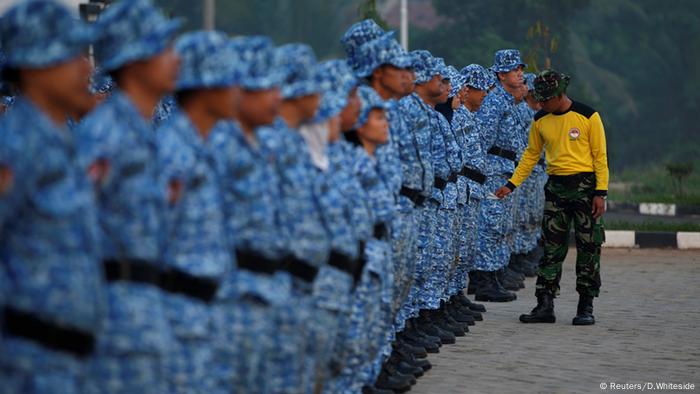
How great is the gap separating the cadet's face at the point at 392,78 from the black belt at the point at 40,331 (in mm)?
4545

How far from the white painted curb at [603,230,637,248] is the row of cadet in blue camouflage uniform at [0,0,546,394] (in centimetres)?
1057

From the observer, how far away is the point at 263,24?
195 ft

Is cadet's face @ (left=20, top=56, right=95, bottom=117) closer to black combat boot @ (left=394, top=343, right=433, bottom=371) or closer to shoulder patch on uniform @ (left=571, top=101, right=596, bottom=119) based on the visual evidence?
black combat boot @ (left=394, top=343, right=433, bottom=371)

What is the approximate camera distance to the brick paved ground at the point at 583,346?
9.59 metres

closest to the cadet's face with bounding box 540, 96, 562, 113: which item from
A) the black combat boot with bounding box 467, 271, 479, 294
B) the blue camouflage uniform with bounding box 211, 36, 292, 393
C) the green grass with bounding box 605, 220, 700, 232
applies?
the black combat boot with bounding box 467, 271, 479, 294

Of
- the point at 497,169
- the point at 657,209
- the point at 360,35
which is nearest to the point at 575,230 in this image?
the point at 497,169

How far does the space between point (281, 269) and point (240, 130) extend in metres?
0.58

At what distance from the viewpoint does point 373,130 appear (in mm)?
8273

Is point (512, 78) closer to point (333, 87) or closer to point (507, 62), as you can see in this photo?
point (507, 62)

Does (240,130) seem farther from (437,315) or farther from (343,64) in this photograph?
(437,315)

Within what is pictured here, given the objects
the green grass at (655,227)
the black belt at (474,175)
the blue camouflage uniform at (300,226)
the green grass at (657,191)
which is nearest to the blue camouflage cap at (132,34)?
the blue camouflage uniform at (300,226)

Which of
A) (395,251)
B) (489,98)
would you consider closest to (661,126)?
(489,98)

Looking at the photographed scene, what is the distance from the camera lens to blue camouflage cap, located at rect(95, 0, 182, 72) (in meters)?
5.35

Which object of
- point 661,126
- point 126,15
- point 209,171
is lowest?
point 661,126
